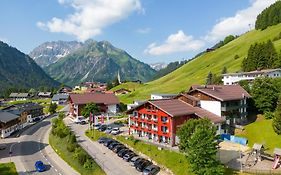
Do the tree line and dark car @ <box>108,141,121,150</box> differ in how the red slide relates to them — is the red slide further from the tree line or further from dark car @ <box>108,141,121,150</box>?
the tree line

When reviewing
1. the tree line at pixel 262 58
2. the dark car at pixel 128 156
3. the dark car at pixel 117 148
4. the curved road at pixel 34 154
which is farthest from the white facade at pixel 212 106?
the tree line at pixel 262 58

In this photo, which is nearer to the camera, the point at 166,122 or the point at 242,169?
the point at 242,169

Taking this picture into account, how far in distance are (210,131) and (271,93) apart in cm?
3443

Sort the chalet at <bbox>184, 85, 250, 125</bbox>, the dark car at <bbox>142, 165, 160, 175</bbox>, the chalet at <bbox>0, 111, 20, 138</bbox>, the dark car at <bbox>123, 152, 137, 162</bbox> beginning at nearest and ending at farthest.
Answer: the dark car at <bbox>142, 165, 160, 175</bbox> → the dark car at <bbox>123, 152, 137, 162</bbox> → the chalet at <bbox>184, 85, 250, 125</bbox> → the chalet at <bbox>0, 111, 20, 138</bbox>

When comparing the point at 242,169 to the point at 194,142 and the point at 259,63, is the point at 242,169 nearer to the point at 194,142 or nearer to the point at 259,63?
the point at 194,142

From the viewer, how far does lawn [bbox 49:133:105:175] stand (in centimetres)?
5516

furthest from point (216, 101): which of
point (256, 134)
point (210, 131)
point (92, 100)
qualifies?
point (92, 100)

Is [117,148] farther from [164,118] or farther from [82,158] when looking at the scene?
[164,118]

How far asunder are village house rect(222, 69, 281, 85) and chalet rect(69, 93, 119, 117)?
165ft

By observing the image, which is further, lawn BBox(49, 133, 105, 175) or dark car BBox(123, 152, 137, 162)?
dark car BBox(123, 152, 137, 162)

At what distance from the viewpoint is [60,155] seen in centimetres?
6775

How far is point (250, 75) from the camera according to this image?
114500 mm

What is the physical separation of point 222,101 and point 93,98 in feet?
210

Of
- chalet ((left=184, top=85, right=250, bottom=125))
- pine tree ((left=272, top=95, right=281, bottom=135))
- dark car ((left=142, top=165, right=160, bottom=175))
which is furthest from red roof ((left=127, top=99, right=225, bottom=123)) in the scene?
dark car ((left=142, top=165, right=160, bottom=175))
